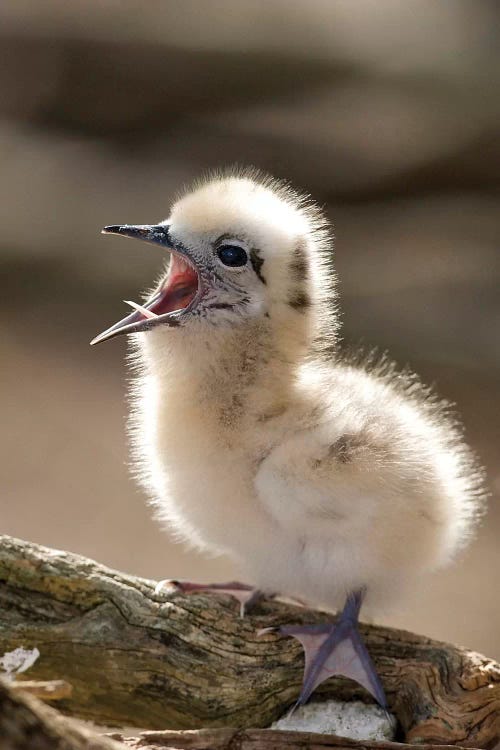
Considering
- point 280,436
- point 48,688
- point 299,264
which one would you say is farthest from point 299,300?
point 48,688

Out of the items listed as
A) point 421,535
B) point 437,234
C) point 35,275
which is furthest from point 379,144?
point 421,535

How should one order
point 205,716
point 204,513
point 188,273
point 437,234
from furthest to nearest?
point 437,234 < point 188,273 < point 204,513 < point 205,716

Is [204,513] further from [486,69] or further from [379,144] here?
[486,69]

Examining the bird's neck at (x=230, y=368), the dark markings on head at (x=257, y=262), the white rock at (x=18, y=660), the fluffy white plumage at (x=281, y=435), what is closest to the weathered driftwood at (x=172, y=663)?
the white rock at (x=18, y=660)

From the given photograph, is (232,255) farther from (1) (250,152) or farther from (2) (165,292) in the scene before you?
(1) (250,152)

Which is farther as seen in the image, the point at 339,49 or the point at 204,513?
the point at 339,49

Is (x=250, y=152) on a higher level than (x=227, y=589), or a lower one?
higher

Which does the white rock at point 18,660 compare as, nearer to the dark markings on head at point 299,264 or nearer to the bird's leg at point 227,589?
the bird's leg at point 227,589
